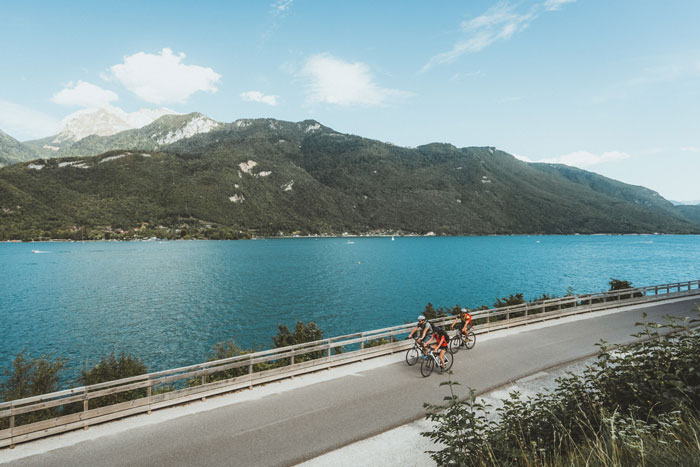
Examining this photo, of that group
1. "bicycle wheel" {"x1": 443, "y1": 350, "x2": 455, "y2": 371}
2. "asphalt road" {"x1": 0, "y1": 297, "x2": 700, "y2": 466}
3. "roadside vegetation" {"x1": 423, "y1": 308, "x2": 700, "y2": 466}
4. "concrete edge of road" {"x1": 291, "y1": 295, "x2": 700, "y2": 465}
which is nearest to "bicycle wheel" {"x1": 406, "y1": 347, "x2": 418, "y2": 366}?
"asphalt road" {"x1": 0, "y1": 297, "x2": 700, "y2": 466}

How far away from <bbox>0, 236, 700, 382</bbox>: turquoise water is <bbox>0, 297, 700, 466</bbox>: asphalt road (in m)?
21.3

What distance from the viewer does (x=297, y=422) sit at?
9766 millimetres

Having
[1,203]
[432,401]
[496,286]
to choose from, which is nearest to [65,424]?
[432,401]

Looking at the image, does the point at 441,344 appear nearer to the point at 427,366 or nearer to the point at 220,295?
the point at 427,366

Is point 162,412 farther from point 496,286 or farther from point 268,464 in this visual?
point 496,286

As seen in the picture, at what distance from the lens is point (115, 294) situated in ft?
180

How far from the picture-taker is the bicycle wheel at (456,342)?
1652 cm

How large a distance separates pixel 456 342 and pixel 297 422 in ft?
31.4

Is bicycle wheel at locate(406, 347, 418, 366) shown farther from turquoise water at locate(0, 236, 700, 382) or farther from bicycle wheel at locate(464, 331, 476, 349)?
turquoise water at locate(0, 236, 700, 382)

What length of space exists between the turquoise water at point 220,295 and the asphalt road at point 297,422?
838 inches

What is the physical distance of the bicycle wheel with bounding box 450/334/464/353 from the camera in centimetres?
1652

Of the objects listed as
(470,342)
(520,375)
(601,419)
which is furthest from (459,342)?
(601,419)

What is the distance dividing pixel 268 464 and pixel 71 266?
10167 centimetres

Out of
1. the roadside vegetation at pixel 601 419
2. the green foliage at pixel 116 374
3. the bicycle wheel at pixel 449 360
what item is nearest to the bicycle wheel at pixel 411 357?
the bicycle wheel at pixel 449 360
